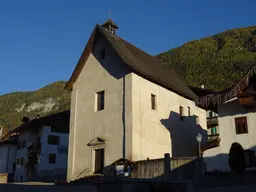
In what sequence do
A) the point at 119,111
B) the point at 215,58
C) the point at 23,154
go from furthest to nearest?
the point at 215,58 < the point at 23,154 < the point at 119,111

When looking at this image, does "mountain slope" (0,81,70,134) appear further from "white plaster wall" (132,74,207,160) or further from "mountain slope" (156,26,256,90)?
"white plaster wall" (132,74,207,160)

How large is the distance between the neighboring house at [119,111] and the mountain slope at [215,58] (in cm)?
6163

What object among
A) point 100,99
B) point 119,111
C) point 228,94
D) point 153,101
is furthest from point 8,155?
point 228,94

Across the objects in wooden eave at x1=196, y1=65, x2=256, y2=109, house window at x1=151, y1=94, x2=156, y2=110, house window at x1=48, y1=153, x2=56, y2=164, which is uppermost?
house window at x1=151, y1=94, x2=156, y2=110

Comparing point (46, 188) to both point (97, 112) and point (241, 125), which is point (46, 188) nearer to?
point (241, 125)

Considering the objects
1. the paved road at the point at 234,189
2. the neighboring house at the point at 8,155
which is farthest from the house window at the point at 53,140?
the paved road at the point at 234,189

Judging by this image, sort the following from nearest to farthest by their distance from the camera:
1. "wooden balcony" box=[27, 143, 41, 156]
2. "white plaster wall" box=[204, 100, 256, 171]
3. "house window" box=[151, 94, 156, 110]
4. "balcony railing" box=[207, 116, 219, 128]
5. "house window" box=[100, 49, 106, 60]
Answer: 1. "white plaster wall" box=[204, 100, 256, 171]
2. "house window" box=[151, 94, 156, 110]
3. "house window" box=[100, 49, 106, 60]
4. "wooden balcony" box=[27, 143, 41, 156]
5. "balcony railing" box=[207, 116, 219, 128]

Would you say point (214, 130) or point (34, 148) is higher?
point (214, 130)

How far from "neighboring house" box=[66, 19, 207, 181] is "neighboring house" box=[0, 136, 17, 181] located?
27.5m

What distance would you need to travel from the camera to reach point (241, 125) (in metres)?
21.2

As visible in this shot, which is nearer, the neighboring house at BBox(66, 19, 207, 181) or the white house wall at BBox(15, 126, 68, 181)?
the neighboring house at BBox(66, 19, 207, 181)

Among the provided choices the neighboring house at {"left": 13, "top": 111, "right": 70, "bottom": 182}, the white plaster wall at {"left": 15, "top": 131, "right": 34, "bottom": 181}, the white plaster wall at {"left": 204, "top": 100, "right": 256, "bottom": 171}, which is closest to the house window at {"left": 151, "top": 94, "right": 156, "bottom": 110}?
the white plaster wall at {"left": 204, "top": 100, "right": 256, "bottom": 171}

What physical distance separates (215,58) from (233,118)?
102 metres

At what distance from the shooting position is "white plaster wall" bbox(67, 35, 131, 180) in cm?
2527
